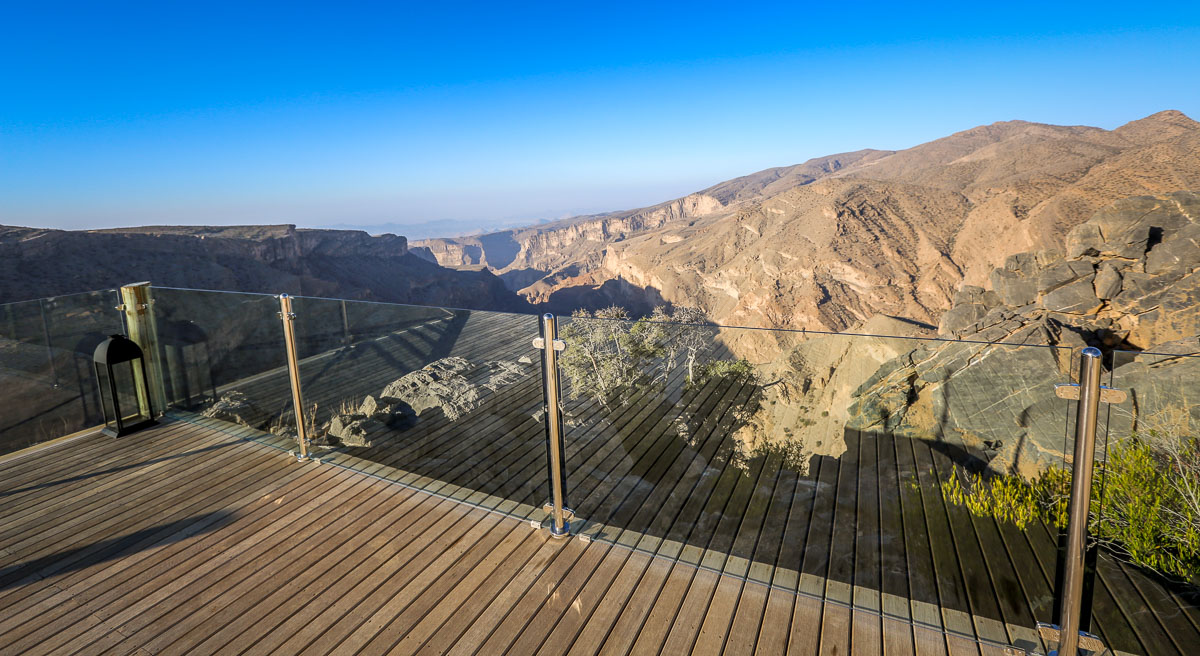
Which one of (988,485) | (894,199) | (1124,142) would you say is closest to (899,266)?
(894,199)

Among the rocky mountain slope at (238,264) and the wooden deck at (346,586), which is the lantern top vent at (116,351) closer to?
the wooden deck at (346,586)

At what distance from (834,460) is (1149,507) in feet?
2.89

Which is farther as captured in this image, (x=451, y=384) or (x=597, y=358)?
(x=451, y=384)

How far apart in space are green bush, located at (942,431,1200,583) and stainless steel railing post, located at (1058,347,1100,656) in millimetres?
29

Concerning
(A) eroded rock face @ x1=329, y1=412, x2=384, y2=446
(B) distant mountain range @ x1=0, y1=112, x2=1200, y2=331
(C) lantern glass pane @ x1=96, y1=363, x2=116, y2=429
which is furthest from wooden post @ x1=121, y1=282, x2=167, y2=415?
(B) distant mountain range @ x1=0, y1=112, x2=1200, y2=331

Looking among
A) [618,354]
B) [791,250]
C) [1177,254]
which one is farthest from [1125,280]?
[791,250]

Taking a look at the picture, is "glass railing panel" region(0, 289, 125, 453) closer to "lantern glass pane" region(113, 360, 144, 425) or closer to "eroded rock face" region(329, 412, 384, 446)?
"lantern glass pane" region(113, 360, 144, 425)

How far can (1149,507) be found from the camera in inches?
65.7

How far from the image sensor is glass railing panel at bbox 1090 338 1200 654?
161cm

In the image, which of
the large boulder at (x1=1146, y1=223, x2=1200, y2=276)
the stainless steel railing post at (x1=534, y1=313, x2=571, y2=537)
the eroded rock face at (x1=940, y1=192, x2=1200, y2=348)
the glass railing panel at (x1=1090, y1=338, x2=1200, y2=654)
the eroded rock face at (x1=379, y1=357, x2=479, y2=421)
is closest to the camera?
the glass railing panel at (x1=1090, y1=338, x2=1200, y2=654)

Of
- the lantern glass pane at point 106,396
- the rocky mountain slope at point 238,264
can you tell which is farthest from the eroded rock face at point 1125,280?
the rocky mountain slope at point 238,264

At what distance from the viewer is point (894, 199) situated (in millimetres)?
45469

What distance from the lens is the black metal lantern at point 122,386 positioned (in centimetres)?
385

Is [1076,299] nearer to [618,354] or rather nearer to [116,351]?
[618,354]
